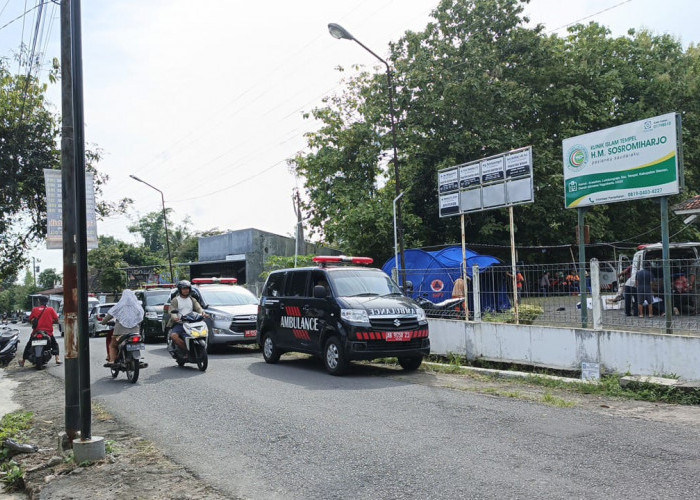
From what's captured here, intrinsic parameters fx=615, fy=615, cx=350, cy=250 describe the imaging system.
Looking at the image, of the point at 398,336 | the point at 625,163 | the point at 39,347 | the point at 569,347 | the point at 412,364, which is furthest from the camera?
the point at 39,347

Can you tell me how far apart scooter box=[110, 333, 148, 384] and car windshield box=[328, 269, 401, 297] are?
3.79 metres

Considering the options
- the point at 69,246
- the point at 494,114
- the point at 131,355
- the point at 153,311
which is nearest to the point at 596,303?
the point at 69,246

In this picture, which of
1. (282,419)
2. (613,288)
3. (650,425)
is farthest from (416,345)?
(650,425)

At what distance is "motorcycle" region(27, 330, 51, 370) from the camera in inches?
593

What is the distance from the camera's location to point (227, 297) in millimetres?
17297

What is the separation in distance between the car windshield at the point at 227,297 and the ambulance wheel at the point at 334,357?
244 inches

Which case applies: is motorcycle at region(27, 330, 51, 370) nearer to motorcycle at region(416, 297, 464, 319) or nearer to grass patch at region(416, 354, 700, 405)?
motorcycle at region(416, 297, 464, 319)

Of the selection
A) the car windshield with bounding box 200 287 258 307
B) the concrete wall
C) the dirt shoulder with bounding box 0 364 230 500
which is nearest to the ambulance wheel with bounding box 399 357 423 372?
the concrete wall

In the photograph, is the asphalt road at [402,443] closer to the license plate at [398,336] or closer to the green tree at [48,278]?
the license plate at [398,336]

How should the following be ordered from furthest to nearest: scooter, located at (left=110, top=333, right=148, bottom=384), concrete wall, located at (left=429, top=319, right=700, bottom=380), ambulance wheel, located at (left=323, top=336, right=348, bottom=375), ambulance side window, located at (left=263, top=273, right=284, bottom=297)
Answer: ambulance side window, located at (left=263, top=273, right=284, bottom=297) < scooter, located at (left=110, top=333, right=148, bottom=384) < ambulance wheel, located at (left=323, top=336, right=348, bottom=375) < concrete wall, located at (left=429, top=319, right=700, bottom=380)

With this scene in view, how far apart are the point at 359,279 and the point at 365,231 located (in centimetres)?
1868

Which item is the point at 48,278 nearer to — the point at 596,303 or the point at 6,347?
the point at 6,347

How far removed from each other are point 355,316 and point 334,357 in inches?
36.2

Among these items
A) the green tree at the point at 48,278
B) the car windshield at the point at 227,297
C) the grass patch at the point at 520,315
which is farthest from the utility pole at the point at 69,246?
the green tree at the point at 48,278
